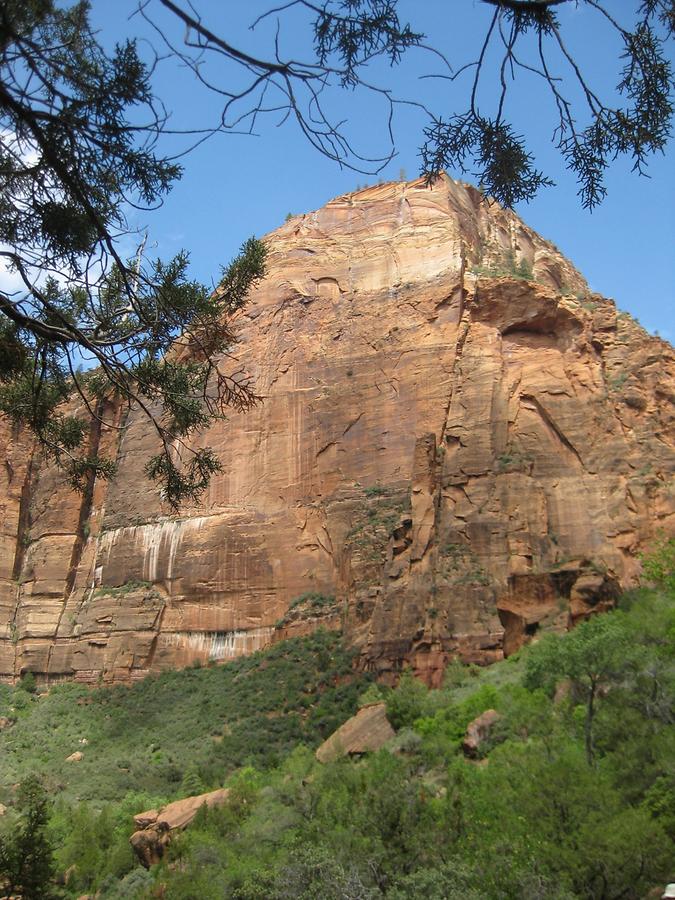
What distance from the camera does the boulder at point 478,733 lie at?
24.2m

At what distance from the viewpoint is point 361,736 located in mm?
27250

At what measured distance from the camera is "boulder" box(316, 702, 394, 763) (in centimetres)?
2683

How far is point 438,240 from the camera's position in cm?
4738

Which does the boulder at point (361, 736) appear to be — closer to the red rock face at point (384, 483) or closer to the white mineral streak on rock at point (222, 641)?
the red rock face at point (384, 483)

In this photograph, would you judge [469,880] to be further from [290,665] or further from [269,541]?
[269,541]

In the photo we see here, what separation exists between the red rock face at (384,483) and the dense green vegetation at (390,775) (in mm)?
2127

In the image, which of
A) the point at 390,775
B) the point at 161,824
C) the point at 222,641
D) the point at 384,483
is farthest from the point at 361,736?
the point at 384,483

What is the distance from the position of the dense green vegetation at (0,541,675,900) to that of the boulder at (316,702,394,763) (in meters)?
0.63

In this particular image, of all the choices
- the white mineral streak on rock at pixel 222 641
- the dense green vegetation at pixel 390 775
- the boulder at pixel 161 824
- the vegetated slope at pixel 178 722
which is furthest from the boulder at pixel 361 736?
the white mineral streak on rock at pixel 222 641

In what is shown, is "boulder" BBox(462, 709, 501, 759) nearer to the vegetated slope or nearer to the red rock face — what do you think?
the red rock face

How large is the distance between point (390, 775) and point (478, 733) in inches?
265

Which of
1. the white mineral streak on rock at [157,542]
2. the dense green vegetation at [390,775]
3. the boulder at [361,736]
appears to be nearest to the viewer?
the dense green vegetation at [390,775]

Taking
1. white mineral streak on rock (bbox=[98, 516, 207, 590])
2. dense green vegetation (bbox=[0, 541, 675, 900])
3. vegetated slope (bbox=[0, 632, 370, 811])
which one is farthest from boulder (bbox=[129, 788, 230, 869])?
white mineral streak on rock (bbox=[98, 516, 207, 590])

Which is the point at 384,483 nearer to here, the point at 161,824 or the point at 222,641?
the point at 222,641
